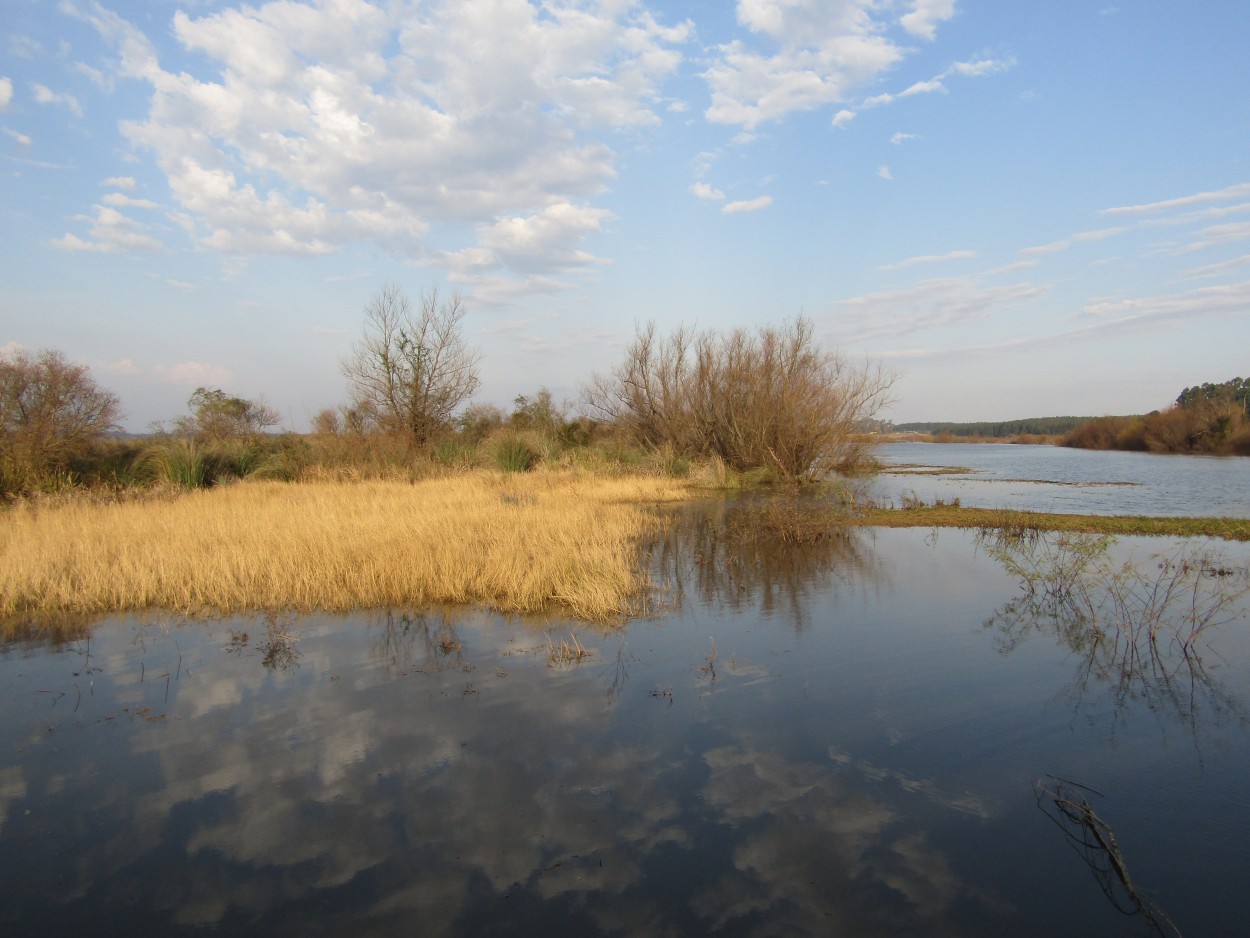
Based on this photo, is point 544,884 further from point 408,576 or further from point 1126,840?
point 408,576

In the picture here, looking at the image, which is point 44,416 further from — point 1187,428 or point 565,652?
point 1187,428

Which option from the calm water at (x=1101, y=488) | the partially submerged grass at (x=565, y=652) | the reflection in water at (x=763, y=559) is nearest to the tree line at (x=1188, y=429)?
the calm water at (x=1101, y=488)

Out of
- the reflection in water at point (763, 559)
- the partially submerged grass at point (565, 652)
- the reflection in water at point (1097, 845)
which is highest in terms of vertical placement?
the reflection in water at point (763, 559)

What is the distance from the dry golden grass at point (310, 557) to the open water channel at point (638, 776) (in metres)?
0.83

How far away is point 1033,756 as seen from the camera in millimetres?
4227

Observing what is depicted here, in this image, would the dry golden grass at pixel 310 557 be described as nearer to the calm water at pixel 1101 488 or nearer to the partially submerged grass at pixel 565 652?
the partially submerged grass at pixel 565 652

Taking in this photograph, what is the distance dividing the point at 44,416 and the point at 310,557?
11399 millimetres

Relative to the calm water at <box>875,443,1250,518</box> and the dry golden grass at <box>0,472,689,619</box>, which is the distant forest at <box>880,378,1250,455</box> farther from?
the dry golden grass at <box>0,472,689,619</box>

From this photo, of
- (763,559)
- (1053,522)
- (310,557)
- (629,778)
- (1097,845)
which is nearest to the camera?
(1097,845)

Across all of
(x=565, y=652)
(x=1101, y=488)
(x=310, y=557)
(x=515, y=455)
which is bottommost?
(x=565, y=652)

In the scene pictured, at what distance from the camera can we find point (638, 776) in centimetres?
406

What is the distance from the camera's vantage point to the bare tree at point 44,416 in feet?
49.8

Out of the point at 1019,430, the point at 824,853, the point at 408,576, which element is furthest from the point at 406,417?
the point at 1019,430

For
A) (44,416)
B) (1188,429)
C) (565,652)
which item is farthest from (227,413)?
(1188,429)
